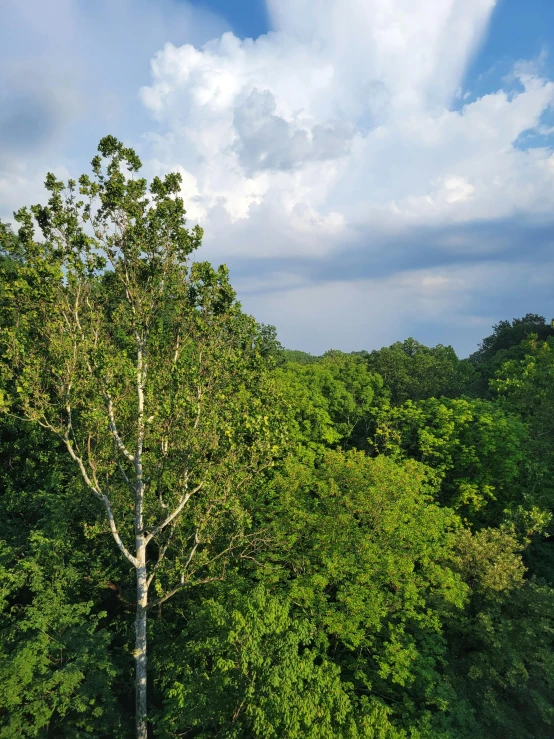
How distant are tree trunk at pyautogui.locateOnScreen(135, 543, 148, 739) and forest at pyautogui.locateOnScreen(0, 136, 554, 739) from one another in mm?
75

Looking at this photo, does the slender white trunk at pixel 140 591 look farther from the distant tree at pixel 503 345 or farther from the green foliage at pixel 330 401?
the distant tree at pixel 503 345

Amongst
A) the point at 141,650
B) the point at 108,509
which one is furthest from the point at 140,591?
the point at 108,509

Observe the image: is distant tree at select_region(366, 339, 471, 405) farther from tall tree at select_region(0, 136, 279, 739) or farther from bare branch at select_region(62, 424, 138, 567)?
bare branch at select_region(62, 424, 138, 567)

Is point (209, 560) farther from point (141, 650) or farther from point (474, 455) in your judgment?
point (474, 455)

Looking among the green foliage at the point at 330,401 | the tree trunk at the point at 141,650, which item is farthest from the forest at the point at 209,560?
the green foliage at the point at 330,401

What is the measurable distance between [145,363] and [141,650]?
1099 centimetres

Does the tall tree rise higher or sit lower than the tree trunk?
higher

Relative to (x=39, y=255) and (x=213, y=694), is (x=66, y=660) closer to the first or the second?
(x=213, y=694)

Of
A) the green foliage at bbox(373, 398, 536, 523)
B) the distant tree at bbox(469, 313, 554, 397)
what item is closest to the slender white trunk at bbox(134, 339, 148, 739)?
the green foliage at bbox(373, 398, 536, 523)

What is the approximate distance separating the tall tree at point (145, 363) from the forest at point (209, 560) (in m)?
0.10

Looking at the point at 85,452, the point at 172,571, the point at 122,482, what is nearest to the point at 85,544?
the point at 122,482

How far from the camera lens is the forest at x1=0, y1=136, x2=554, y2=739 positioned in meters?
12.6

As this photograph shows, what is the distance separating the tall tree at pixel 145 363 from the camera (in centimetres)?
1482

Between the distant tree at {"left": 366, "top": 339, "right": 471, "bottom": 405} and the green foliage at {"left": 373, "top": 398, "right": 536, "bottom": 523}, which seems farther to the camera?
the distant tree at {"left": 366, "top": 339, "right": 471, "bottom": 405}
